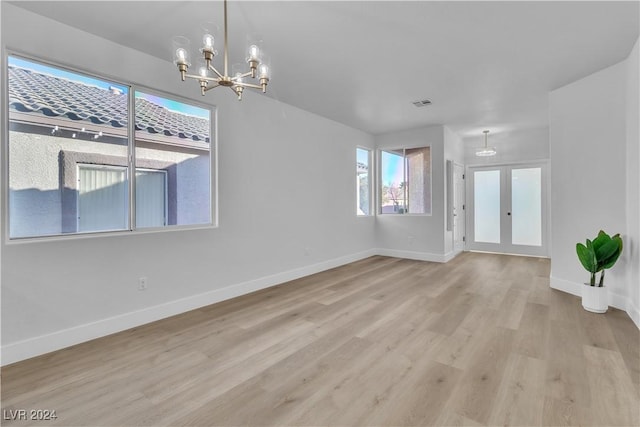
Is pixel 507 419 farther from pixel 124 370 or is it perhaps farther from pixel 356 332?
pixel 124 370

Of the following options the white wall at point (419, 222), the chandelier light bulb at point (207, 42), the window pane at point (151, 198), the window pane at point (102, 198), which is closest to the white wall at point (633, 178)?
the white wall at point (419, 222)

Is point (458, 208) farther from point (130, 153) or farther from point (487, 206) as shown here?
Result: point (130, 153)

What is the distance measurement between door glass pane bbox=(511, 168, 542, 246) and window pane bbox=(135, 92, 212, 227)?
6536 millimetres

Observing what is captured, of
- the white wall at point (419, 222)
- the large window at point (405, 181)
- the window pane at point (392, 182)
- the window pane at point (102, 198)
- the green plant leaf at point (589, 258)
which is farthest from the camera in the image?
the window pane at point (392, 182)

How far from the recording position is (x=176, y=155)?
3.38 meters

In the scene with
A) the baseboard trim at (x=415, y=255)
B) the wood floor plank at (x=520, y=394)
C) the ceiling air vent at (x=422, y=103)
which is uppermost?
the ceiling air vent at (x=422, y=103)

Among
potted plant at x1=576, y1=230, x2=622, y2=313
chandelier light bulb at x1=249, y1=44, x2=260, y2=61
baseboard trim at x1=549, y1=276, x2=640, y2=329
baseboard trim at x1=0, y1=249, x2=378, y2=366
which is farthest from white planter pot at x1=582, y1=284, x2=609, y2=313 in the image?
chandelier light bulb at x1=249, y1=44, x2=260, y2=61

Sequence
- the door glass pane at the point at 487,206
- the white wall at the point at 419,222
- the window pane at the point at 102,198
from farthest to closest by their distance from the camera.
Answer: the door glass pane at the point at 487,206 < the white wall at the point at 419,222 < the window pane at the point at 102,198

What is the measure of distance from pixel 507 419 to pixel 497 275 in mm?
3837

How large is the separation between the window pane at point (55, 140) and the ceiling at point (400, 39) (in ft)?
1.71

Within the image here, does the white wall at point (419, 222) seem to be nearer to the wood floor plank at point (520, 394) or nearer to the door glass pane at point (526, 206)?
the door glass pane at point (526, 206)

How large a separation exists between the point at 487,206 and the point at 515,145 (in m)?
1.48

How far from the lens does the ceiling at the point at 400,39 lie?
2.37 m

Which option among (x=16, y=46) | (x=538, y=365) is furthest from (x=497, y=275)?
(x=16, y=46)
